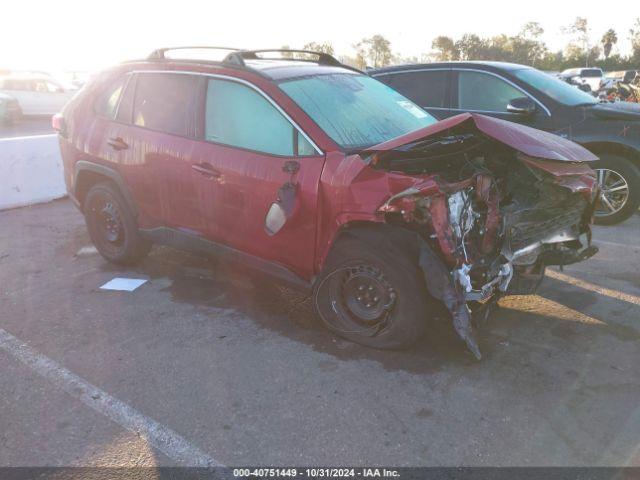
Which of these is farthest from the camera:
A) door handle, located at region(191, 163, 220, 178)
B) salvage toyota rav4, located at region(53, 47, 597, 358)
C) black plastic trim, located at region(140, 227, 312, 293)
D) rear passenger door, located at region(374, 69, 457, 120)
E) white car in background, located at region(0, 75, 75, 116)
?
white car in background, located at region(0, 75, 75, 116)

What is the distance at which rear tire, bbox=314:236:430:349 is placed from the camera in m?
3.19

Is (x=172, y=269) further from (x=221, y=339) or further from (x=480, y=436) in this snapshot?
(x=480, y=436)

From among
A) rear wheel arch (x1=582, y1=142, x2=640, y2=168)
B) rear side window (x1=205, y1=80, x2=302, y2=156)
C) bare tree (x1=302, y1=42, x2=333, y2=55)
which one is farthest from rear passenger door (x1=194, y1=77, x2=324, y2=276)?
bare tree (x1=302, y1=42, x2=333, y2=55)

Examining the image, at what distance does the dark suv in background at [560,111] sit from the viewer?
230 inches

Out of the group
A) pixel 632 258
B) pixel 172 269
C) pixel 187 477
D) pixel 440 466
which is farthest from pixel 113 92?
pixel 632 258

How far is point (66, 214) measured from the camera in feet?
23.2

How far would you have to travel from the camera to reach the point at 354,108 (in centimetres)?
392

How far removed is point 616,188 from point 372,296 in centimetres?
406

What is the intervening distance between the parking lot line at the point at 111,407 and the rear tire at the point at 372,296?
1306 mm

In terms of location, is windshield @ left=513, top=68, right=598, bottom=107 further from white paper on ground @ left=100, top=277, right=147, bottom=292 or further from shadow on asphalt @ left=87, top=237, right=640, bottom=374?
white paper on ground @ left=100, top=277, right=147, bottom=292

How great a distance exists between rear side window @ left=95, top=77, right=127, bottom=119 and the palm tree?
7432 centimetres

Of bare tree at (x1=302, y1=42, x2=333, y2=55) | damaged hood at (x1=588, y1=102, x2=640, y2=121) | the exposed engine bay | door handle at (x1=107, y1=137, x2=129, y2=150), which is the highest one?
bare tree at (x1=302, y1=42, x2=333, y2=55)

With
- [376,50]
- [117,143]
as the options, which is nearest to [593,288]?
[117,143]

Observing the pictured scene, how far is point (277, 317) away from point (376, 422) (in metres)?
1.42
